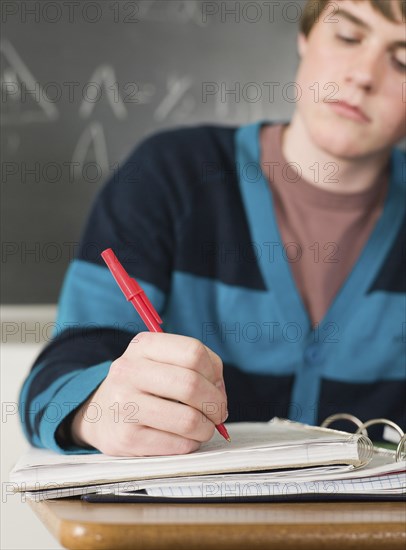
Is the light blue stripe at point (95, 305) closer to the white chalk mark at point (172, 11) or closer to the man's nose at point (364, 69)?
the man's nose at point (364, 69)

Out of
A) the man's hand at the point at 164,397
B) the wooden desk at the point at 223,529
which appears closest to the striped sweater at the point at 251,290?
the man's hand at the point at 164,397

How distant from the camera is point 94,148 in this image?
5.91ft

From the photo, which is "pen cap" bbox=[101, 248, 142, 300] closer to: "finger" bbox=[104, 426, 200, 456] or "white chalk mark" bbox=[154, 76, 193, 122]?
"finger" bbox=[104, 426, 200, 456]

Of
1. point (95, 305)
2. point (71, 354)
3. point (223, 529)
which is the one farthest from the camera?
point (95, 305)

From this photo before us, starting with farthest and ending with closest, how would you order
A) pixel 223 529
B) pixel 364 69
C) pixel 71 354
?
pixel 364 69, pixel 71 354, pixel 223 529

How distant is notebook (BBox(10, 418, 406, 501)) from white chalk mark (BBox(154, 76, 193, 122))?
1208mm

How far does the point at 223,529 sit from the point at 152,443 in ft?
0.63

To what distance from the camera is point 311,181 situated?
1443mm

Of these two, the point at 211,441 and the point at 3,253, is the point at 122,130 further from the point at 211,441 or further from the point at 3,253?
the point at 211,441

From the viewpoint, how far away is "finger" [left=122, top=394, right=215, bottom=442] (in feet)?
2.46

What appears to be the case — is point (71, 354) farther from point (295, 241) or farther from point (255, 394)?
point (295, 241)

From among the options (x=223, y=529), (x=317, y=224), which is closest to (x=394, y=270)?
(x=317, y=224)

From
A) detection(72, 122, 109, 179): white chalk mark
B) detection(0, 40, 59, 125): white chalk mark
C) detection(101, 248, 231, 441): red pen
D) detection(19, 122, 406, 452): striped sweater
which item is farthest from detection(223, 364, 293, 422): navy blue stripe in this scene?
detection(0, 40, 59, 125): white chalk mark

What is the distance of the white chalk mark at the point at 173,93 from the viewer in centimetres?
182
